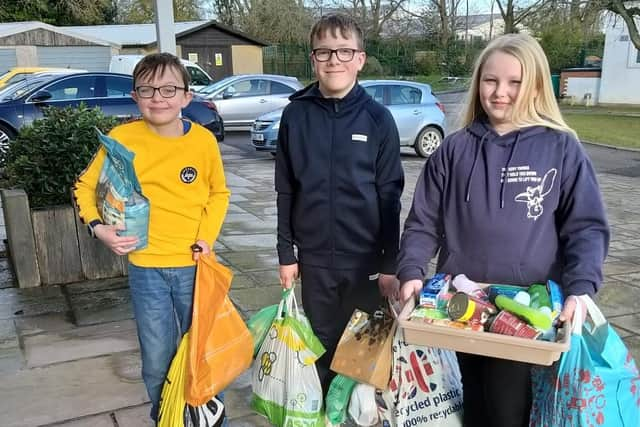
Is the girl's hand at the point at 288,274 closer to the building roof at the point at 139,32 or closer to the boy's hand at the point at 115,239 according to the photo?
the boy's hand at the point at 115,239

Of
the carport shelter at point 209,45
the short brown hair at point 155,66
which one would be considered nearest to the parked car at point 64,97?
the short brown hair at point 155,66

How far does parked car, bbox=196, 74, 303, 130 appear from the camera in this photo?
1455 cm

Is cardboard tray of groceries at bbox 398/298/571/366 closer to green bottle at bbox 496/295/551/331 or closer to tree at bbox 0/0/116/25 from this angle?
green bottle at bbox 496/295/551/331

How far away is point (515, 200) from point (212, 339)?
1.27 metres

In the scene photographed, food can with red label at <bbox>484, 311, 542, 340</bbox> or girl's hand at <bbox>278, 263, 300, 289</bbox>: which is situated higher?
food can with red label at <bbox>484, 311, 542, 340</bbox>

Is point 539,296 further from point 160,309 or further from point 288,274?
point 160,309

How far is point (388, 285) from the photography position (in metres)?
2.47

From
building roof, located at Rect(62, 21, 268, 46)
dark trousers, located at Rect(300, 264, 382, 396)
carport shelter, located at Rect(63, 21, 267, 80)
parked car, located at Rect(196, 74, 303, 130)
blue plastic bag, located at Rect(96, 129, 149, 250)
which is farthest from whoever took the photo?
carport shelter, located at Rect(63, 21, 267, 80)

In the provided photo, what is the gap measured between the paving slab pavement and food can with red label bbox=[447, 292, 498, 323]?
1.42 metres

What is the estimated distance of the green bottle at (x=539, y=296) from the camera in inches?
70.2

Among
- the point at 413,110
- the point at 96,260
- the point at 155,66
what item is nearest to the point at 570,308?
the point at 155,66

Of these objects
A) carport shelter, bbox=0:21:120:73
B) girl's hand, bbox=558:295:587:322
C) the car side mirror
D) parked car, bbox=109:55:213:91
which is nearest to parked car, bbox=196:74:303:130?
parked car, bbox=109:55:213:91

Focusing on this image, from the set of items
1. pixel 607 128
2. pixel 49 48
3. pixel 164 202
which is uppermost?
pixel 49 48

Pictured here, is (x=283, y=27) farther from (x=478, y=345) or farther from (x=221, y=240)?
(x=478, y=345)
